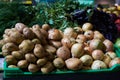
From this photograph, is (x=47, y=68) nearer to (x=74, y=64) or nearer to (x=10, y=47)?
(x=74, y=64)

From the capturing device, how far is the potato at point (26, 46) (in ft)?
5.66

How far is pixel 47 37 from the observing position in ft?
6.49

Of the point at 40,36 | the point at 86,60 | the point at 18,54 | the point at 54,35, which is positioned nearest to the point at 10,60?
the point at 18,54

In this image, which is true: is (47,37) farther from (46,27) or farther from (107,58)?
(107,58)

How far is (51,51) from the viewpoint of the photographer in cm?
183

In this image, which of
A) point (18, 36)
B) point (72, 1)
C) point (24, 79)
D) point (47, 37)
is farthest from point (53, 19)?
point (24, 79)

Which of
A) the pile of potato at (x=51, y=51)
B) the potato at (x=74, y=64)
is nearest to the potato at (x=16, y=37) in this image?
the pile of potato at (x=51, y=51)

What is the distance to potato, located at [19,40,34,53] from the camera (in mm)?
1724

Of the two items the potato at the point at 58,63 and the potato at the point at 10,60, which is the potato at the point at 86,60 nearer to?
the potato at the point at 58,63

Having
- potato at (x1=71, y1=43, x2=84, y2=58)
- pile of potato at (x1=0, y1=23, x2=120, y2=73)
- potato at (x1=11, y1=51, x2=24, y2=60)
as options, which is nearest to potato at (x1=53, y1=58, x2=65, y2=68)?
pile of potato at (x1=0, y1=23, x2=120, y2=73)

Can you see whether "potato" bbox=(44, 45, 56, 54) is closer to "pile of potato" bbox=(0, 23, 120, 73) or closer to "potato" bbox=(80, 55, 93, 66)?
"pile of potato" bbox=(0, 23, 120, 73)

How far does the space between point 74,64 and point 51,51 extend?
205 mm

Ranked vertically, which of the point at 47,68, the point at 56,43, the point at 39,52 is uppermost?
the point at 56,43

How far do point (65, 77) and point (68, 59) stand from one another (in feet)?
0.42
